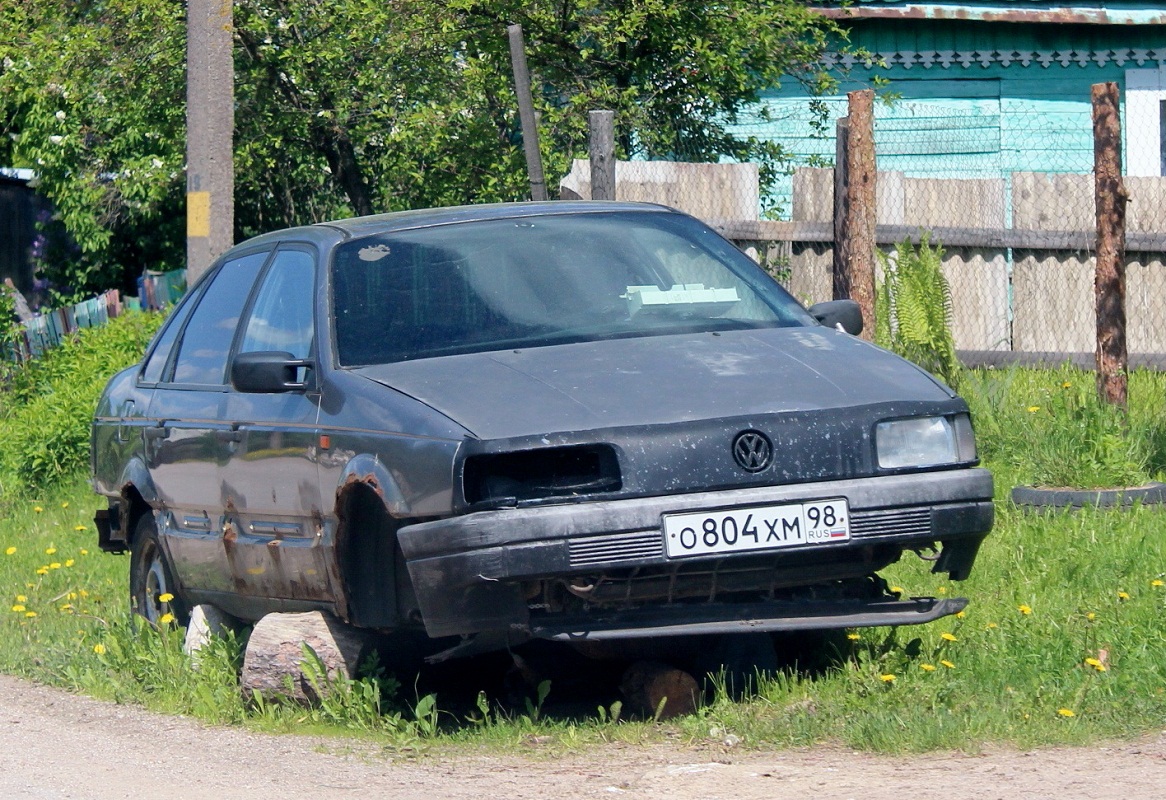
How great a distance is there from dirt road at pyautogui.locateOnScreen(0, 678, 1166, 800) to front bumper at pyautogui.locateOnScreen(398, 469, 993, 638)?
38cm

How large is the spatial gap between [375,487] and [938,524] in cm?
161

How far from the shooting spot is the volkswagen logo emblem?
4.67 meters

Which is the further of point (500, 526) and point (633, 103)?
point (633, 103)

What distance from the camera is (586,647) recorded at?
5098 millimetres

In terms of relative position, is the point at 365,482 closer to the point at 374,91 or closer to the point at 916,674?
the point at 916,674

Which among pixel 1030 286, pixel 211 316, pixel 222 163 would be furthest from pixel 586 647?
pixel 1030 286

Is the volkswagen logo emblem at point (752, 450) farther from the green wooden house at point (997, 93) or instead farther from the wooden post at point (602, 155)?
the green wooden house at point (997, 93)

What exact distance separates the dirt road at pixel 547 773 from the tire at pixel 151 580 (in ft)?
4.36

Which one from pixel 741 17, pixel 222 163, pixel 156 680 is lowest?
pixel 156 680

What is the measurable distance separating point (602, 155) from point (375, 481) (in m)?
5.94

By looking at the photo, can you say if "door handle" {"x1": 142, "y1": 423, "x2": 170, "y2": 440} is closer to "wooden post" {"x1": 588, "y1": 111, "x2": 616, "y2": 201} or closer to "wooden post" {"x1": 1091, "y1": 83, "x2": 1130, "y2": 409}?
"wooden post" {"x1": 588, "y1": 111, "x2": 616, "y2": 201}

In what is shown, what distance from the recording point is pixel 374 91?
13.5 m

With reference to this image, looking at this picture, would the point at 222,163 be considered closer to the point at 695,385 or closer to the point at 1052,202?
the point at 1052,202

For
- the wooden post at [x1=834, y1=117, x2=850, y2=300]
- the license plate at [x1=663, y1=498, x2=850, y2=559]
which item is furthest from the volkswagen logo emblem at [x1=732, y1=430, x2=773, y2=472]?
the wooden post at [x1=834, y1=117, x2=850, y2=300]
